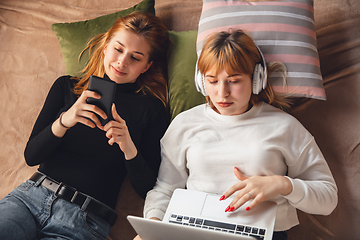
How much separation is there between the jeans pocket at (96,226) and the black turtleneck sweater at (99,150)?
0.09 meters

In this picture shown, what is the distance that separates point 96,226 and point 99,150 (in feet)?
1.01

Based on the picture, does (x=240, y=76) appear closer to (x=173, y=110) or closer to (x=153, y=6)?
(x=173, y=110)

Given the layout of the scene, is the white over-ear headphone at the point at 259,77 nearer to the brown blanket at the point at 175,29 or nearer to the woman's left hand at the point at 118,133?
the brown blanket at the point at 175,29

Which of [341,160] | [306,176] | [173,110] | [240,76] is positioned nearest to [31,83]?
[173,110]

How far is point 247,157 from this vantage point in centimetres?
110

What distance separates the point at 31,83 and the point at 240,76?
1.28 metres

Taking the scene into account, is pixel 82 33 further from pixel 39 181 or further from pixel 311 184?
pixel 311 184

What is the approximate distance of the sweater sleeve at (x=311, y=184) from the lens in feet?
3.30

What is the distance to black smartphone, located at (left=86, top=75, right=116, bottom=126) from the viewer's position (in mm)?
1012

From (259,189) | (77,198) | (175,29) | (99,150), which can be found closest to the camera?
(259,189)

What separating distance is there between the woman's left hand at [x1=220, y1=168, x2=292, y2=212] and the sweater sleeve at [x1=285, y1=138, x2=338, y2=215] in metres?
0.04

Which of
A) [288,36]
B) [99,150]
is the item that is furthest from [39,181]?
[288,36]

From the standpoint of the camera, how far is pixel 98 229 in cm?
122

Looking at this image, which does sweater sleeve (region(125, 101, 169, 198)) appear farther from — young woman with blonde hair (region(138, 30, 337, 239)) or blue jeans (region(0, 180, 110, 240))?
blue jeans (region(0, 180, 110, 240))
